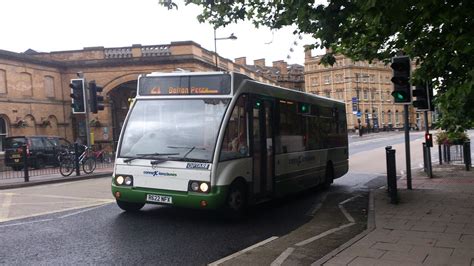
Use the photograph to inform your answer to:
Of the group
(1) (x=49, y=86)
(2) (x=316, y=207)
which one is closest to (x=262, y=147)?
(2) (x=316, y=207)

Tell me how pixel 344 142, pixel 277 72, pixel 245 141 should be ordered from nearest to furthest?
pixel 245 141
pixel 344 142
pixel 277 72

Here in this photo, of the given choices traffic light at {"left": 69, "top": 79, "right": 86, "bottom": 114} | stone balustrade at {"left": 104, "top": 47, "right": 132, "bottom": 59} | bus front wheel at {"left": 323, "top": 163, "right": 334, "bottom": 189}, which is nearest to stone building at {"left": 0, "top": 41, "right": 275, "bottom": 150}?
stone balustrade at {"left": 104, "top": 47, "right": 132, "bottom": 59}

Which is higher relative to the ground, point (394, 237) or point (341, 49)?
point (341, 49)

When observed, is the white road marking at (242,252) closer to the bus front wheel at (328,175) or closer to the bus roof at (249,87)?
the bus roof at (249,87)

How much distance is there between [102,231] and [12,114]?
2595 centimetres

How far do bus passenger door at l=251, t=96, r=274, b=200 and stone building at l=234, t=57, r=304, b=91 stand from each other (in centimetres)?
9311

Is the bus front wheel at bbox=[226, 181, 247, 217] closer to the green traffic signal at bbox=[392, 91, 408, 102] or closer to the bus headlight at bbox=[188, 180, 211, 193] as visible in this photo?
the bus headlight at bbox=[188, 180, 211, 193]

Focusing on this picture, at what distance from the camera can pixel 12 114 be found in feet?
101

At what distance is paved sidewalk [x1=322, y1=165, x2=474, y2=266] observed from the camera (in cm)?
591

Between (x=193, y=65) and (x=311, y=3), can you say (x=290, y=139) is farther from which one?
(x=193, y=65)

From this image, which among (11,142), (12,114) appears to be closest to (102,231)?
(11,142)

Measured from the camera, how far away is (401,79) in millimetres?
11242

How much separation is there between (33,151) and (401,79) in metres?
19.7

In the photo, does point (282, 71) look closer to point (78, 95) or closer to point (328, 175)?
point (78, 95)
